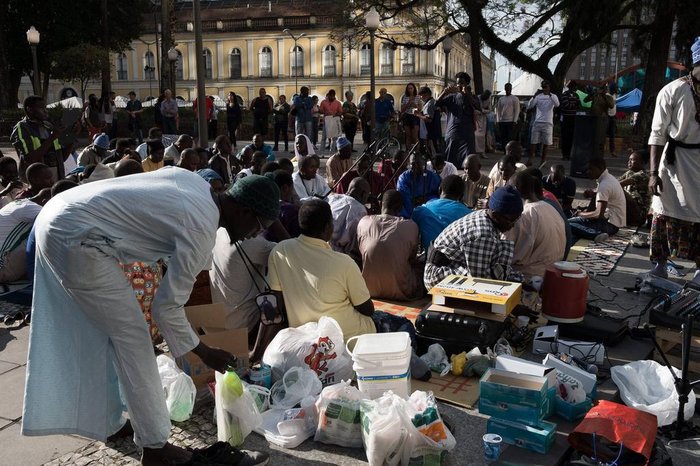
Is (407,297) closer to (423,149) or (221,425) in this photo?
(221,425)

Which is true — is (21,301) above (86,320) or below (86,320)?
below

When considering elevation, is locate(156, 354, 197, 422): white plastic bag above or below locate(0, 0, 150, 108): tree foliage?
below

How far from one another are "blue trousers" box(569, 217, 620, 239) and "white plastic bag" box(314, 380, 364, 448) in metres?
5.66

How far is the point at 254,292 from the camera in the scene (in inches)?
182

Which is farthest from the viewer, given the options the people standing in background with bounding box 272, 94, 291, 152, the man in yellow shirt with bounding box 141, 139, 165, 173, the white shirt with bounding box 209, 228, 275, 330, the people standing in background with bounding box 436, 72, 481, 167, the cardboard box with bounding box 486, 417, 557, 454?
the people standing in background with bounding box 272, 94, 291, 152

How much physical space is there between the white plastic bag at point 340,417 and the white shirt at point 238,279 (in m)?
1.33

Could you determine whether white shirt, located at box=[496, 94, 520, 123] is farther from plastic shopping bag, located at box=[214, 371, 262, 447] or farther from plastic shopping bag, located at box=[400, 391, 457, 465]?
plastic shopping bag, located at box=[214, 371, 262, 447]

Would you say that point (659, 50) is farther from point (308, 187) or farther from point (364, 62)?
point (364, 62)

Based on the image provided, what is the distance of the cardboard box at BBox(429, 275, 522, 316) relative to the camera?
428cm

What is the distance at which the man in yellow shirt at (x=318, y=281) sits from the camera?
4.14 meters

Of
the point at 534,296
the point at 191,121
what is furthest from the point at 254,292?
the point at 191,121

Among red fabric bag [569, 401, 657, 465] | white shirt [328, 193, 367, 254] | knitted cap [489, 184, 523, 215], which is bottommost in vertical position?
red fabric bag [569, 401, 657, 465]

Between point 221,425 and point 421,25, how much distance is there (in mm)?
20745

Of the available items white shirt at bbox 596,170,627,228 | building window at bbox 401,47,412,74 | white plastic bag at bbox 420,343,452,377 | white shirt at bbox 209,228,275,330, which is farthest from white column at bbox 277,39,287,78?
white plastic bag at bbox 420,343,452,377
